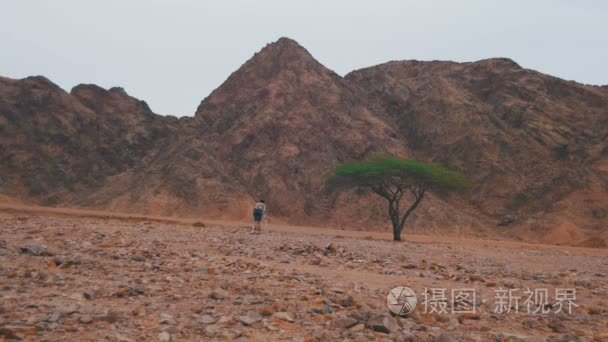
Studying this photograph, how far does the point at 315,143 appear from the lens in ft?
161

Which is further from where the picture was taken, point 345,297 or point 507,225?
point 507,225

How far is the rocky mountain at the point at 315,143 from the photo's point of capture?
139 feet

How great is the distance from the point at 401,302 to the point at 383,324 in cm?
107

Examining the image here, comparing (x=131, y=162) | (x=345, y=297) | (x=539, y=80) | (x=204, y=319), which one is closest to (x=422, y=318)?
(x=345, y=297)

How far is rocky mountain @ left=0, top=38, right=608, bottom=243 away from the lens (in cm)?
4241

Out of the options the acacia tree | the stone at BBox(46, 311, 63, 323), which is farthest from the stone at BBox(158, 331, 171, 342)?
the acacia tree

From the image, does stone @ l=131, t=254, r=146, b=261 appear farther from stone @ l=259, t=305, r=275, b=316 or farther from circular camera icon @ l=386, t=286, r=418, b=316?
circular camera icon @ l=386, t=286, r=418, b=316

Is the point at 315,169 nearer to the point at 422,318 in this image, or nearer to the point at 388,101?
the point at 388,101

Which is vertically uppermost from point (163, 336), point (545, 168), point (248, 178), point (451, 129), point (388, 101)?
point (388, 101)

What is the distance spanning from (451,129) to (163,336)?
168 feet

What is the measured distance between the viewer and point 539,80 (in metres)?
56.4

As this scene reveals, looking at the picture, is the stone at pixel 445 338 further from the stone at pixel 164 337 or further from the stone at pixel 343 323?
the stone at pixel 164 337

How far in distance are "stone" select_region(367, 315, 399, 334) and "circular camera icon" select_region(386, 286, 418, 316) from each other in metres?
0.55

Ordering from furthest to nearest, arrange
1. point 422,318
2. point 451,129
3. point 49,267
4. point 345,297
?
1. point 451,129
2. point 49,267
3. point 345,297
4. point 422,318
